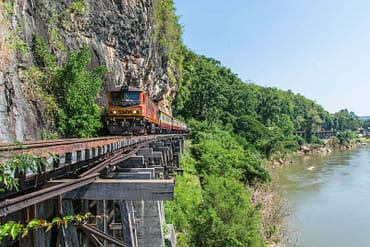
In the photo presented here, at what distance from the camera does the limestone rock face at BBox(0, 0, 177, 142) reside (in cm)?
921

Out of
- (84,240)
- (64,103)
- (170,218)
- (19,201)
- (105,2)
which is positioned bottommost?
(170,218)

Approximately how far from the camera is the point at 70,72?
40.0 ft

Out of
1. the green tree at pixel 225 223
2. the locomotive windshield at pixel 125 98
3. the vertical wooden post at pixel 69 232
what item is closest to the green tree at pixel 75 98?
the locomotive windshield at pixel 125 98

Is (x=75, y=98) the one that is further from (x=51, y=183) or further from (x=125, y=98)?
(x=51, y=183)

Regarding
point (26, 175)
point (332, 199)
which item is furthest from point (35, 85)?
point (332, 199)

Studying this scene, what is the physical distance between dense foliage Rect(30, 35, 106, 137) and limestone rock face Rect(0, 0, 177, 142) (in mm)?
536

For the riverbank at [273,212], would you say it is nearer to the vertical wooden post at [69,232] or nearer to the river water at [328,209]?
the river water at [328,209]

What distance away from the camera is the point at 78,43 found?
14.5 m

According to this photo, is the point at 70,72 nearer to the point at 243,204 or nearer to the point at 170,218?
the point at 170,218

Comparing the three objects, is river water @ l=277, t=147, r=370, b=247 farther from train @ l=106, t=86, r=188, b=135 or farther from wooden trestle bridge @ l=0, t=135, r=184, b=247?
wooden trestle bridge @ l=0, t=135, r=184, b=247

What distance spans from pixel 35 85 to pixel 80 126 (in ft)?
8.25

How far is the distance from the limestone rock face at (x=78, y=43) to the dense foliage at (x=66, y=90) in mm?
536

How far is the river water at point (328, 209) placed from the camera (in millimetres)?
17250

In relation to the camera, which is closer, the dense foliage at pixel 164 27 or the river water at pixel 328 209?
the river water at pixel 328 209
